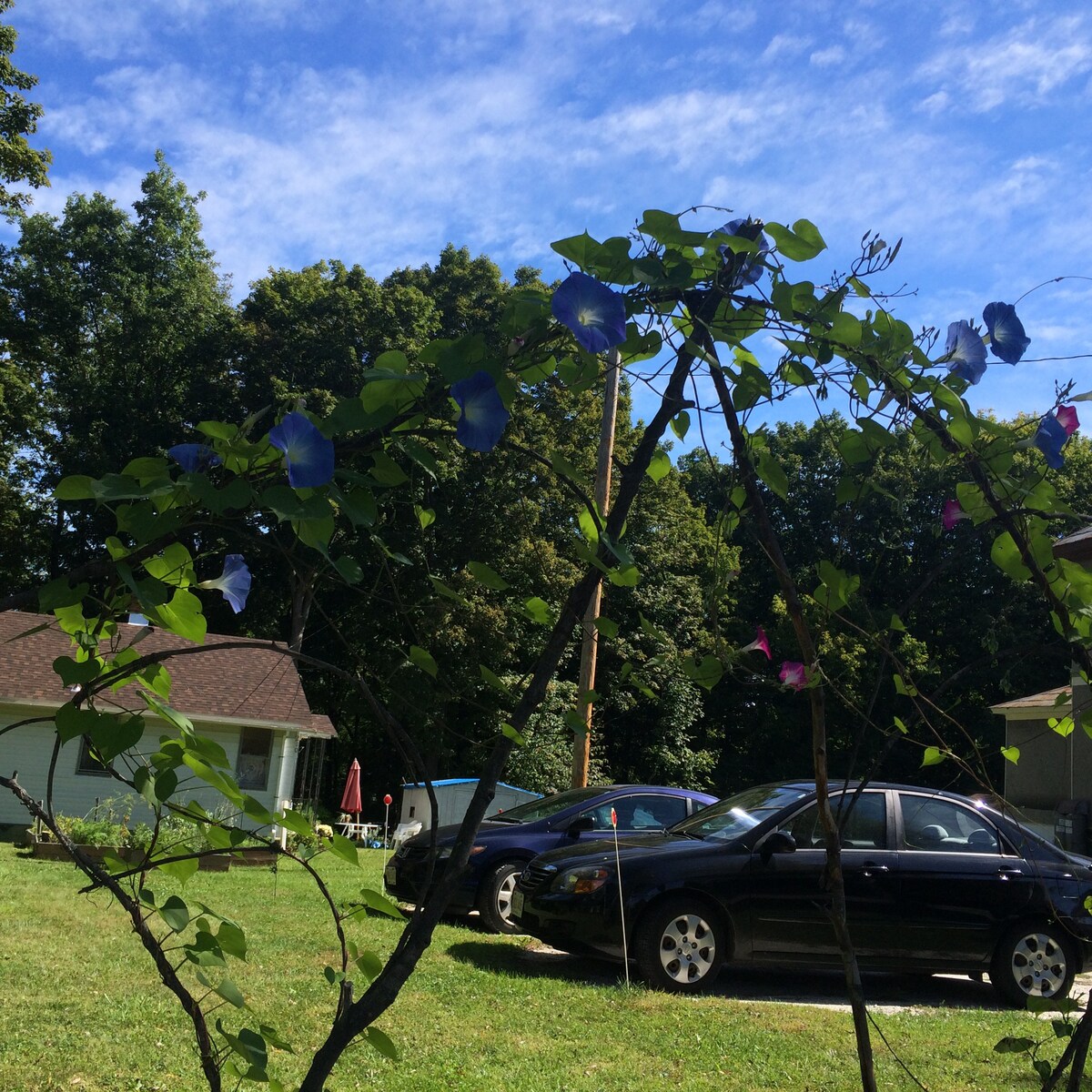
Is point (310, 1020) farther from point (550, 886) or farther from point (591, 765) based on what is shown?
point (591, 765)

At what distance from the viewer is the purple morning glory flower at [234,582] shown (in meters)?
1.66

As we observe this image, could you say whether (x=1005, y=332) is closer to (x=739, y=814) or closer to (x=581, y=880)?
(x=581, y=880)

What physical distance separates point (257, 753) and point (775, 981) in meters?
15.5

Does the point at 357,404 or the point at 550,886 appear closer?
the point at 357,404

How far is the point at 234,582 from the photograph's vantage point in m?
1.71

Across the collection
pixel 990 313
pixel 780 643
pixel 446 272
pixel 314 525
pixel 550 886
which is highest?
pixel 446 272

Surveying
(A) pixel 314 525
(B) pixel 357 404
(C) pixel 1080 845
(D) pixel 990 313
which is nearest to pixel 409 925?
(A) pixel 314 525

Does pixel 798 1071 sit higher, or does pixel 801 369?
pixel 801 369

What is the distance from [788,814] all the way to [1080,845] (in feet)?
29.6

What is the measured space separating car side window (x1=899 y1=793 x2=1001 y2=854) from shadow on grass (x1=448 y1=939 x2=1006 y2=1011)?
1023mm

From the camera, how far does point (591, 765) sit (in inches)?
1101

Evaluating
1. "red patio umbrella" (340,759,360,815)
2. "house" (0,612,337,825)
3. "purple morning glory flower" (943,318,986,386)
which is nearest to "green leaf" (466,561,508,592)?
"purple morning glory flower" (943,318,986,386)

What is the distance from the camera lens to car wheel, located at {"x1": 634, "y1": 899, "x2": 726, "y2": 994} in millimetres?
6977

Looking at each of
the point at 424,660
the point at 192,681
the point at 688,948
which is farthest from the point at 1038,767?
the point at 424,660
